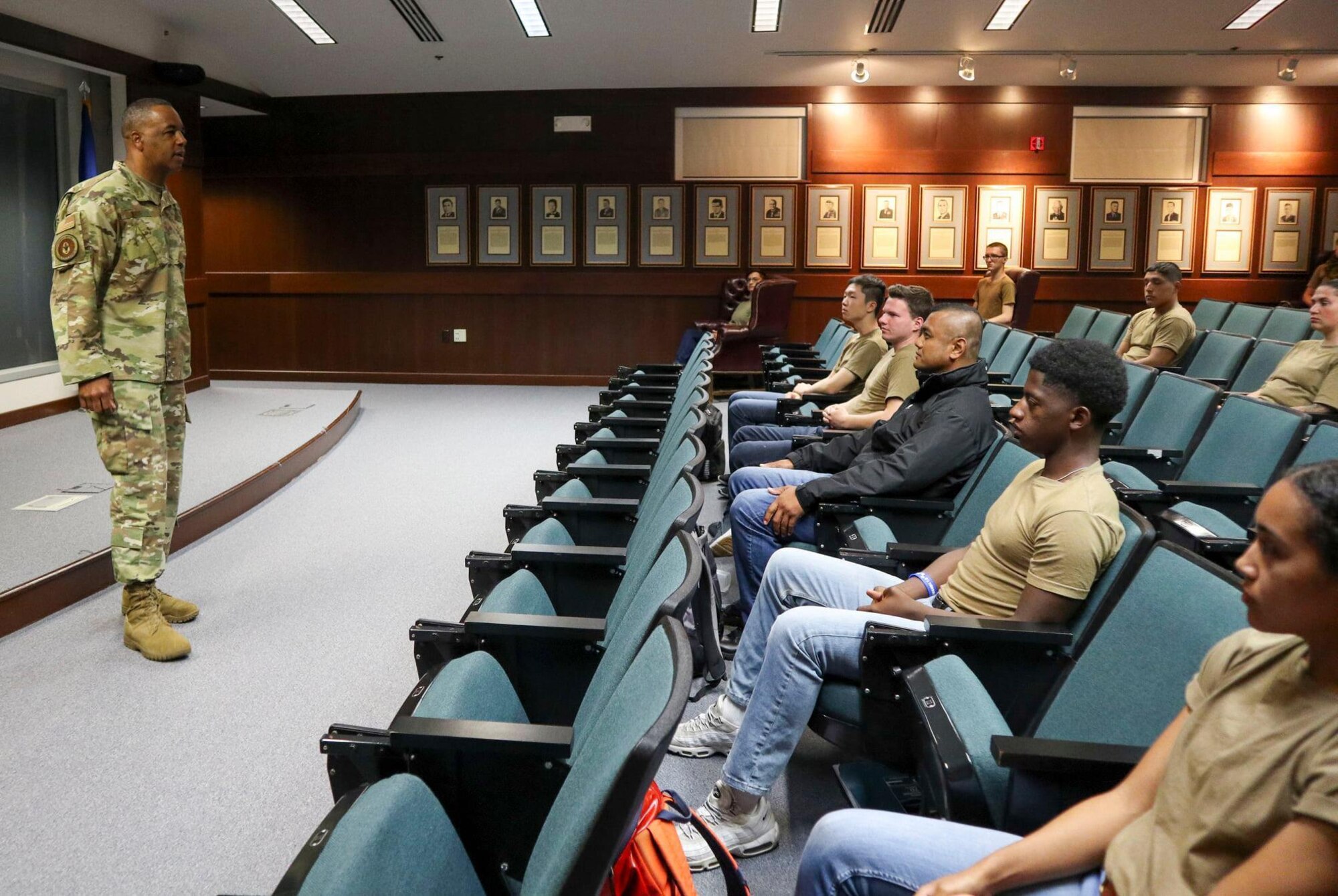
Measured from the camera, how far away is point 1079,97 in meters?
9.45

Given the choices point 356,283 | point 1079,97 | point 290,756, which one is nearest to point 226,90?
point 356,283

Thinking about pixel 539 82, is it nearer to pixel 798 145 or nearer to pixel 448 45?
pixel 448 45

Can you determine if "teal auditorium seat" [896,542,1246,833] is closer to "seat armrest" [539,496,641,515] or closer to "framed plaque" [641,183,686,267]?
"seat armrest" [539,496,641,515]

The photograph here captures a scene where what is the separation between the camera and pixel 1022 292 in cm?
858

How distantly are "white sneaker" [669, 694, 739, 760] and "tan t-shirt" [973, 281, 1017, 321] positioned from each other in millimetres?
6487

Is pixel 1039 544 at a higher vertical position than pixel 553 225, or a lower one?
lower

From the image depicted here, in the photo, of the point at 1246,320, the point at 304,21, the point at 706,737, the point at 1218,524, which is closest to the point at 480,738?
the point at 706,737

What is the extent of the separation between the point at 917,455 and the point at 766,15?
6176mm

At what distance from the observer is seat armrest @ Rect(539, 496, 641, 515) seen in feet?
9.17

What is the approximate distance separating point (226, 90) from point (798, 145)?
5.25m

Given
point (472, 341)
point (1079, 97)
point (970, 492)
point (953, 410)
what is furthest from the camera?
point (472, 341)

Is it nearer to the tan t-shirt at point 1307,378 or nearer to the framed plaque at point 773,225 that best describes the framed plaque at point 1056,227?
the framed plaque at point 773,225

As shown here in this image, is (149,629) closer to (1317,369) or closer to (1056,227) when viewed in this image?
(1317,369)

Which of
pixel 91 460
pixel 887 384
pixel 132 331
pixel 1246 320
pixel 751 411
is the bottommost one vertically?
pixel 91 460
